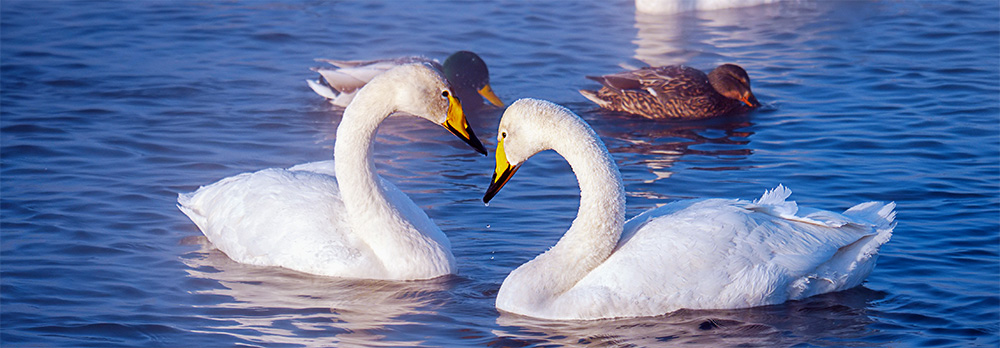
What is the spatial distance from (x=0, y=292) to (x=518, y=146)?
9.72ft

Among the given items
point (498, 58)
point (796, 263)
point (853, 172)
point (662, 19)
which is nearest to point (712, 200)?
point (796, 263)

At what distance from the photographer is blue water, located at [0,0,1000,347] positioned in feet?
20.2

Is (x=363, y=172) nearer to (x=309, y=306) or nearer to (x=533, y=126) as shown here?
(x=309, y=306)

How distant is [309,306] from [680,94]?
5.94 meters

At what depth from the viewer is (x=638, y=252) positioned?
6.14 m

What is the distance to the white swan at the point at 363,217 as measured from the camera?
6840mm

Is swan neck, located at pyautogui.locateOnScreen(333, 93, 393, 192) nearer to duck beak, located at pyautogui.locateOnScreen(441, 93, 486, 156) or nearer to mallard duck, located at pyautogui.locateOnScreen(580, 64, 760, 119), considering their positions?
duck beak, located at pyautogui.locateOnScreen(441, 93, 486, 156)

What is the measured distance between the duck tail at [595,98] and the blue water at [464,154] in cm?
10

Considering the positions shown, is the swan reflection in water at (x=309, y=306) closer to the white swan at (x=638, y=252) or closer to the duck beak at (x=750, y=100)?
the white swan at (x=638, y=252)

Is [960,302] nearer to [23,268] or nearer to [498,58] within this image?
[23,268]

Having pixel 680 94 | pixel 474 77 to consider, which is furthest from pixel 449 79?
pixel 680 94

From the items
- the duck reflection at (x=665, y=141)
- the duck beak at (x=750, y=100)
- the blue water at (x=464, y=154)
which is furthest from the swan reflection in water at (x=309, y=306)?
the duck beak at (x=750, y=100)

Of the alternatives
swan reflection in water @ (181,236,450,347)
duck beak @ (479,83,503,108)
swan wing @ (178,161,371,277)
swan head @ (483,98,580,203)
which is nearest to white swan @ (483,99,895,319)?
swan head @ (483,98,580,203)

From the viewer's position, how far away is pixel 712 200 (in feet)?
21.6
